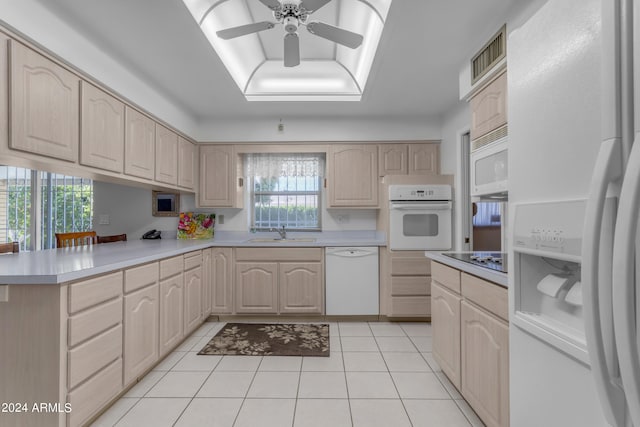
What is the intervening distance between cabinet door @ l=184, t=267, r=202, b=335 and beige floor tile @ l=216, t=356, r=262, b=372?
0.58 meters

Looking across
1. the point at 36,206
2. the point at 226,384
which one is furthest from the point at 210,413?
the point at 36,206

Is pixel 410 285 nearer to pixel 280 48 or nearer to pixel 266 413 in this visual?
pixel 266 413

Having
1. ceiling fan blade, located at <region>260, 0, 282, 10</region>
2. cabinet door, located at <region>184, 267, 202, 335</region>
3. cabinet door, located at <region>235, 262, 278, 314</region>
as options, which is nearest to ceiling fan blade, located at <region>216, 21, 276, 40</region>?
ceiling fan blade, located at <region>260, 0, 282, 10</region>

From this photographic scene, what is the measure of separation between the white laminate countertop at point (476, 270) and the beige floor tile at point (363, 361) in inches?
37.1

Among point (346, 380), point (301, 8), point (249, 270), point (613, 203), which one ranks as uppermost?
point (301, 8)

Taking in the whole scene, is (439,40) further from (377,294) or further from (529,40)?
(377,294)

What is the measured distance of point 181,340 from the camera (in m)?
2.74

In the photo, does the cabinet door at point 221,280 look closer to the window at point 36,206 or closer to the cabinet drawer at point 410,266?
the cabinet drawer at point 410,266

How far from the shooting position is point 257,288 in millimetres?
3428

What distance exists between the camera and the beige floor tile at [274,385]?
6.56 feet

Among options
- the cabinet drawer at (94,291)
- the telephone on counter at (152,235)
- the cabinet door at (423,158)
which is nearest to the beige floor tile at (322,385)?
the cabinet drawer at (94,291)

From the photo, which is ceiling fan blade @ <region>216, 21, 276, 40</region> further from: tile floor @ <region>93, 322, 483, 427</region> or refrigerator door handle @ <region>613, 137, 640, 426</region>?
tile floor @ <region>93, 322, 483, 427</region>

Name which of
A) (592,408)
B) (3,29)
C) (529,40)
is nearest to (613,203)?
(592,408)

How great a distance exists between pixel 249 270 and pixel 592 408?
3.05 m
